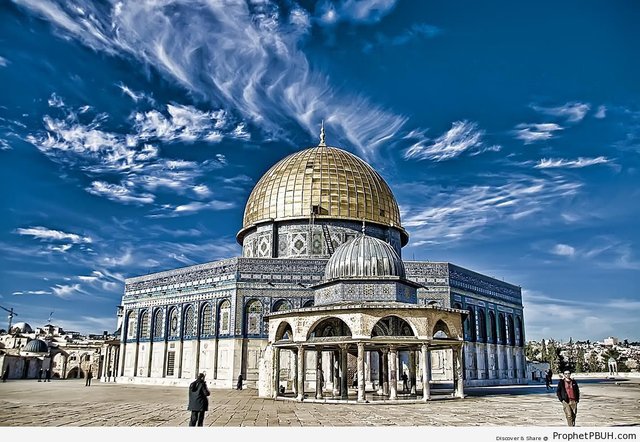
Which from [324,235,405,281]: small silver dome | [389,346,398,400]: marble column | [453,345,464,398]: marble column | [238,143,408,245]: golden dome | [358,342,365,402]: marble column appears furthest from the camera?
[238,143,408,245]: golden dome

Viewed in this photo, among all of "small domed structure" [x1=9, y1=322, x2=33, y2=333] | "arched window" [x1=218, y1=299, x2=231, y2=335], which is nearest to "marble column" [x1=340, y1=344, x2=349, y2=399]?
"arched window" [x1=218, y1=299, x2=231, y2=335]

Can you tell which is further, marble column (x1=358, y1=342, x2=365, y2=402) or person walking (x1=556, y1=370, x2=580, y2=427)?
marble column (x1=358, y1=342, x2=365, y2=402)

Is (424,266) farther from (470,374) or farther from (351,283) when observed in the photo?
(351,283)

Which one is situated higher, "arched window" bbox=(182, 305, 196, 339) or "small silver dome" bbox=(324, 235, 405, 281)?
"small silver dome" bbox=(324, 235, 405, 281)

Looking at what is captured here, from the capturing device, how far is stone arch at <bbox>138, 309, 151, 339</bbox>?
102 ft

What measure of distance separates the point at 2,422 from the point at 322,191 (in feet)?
68.3

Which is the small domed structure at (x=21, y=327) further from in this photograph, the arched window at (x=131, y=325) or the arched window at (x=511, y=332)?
the arched window at (x=511, y=332)

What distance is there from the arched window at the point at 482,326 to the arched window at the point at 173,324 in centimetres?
1581

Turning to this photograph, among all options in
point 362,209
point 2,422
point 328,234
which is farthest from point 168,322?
point 2,422

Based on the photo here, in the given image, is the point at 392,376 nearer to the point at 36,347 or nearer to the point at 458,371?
the point at 458,371

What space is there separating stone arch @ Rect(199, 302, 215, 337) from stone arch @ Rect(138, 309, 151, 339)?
4237 millimetres

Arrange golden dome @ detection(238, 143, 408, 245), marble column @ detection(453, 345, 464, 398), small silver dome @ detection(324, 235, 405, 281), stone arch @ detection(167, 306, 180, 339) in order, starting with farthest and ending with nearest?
golden dome @ detection(238, 143, 408, 245) → stone arch @ detection(167, 306, 180, 339) → small silver dome @ detection(324, 235, 405, 281) → marble column @ detection(453, 345, 464, 398)

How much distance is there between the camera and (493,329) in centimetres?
3216

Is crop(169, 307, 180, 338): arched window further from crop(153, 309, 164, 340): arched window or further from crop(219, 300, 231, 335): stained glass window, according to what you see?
crop(219, 300, 231, 335): stained glass window
